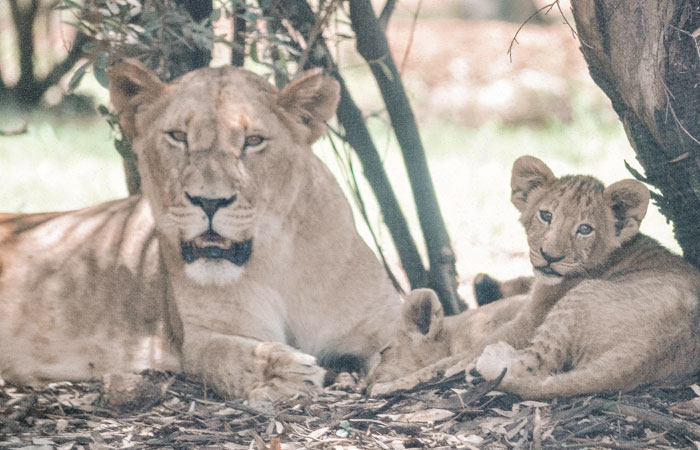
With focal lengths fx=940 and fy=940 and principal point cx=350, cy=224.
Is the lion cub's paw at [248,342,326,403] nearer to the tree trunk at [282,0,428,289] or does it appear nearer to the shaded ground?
the shaded ground

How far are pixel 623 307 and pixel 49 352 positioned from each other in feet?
7.21

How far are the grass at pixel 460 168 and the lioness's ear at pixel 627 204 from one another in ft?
6.26

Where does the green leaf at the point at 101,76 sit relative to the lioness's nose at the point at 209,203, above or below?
above

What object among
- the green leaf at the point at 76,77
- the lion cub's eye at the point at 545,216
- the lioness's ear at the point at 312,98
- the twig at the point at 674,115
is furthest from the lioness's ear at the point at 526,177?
the green leaf at the point at 76,77

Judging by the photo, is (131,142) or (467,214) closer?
(131,142)

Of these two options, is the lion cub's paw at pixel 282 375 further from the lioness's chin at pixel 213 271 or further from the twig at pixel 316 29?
the twig at pixel 316 29

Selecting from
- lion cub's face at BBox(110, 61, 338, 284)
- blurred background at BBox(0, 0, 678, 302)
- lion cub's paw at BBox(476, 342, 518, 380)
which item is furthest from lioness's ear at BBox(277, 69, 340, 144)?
blurred background at BBox(0, 0, 678, 302)

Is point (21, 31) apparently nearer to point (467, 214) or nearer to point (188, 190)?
point (467, 214)

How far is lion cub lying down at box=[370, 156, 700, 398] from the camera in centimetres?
285

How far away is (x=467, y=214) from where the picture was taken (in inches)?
268

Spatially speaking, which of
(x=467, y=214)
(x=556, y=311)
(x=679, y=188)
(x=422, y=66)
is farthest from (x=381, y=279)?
(x=422, y=66)

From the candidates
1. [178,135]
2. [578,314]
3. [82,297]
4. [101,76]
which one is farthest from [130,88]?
[578,314]

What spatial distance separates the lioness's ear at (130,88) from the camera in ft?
10.8

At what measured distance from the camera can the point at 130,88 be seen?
338 cm
